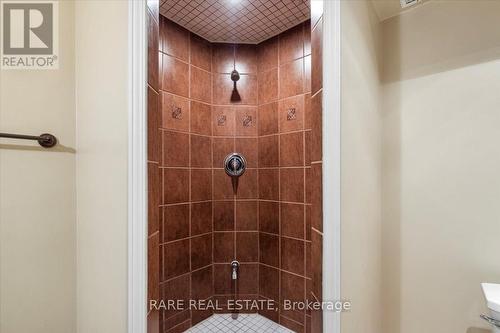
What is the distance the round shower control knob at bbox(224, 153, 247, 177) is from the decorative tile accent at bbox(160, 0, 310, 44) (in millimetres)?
993

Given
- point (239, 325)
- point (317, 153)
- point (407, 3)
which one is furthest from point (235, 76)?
point (239, 325)

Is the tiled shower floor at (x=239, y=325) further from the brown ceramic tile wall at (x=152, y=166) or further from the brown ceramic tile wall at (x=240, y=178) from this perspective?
the brown ceramic tile wall at (x=152, y=166)

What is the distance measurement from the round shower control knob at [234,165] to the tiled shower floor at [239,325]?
1.20 metres

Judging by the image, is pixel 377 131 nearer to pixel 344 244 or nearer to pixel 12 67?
pixel 344 244

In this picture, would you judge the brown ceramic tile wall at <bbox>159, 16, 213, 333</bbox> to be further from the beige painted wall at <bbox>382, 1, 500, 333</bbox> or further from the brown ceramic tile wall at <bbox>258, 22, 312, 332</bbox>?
the beige painted wall at <bbox>382, 1, 500, 333</bbox>

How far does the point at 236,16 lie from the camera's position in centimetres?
167

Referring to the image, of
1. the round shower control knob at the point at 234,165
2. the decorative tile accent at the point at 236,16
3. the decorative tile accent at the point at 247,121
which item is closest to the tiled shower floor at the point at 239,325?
the round shower control knob at the point at 234,165

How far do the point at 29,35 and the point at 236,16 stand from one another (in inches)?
50.3

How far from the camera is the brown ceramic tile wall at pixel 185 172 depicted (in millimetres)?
1697

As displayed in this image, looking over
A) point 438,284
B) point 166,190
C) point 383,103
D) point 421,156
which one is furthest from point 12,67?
point 438,284

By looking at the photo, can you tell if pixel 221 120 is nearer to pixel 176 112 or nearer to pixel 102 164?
pixel 176 112

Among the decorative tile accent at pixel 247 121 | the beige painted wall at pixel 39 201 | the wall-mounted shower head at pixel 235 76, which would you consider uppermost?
the wall-mounted shower head at pixel 235 76

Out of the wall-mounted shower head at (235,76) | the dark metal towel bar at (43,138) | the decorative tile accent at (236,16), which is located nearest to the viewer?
the dark metal towel bar at (43,138)

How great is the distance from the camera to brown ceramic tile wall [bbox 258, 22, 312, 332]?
5.82 feet
